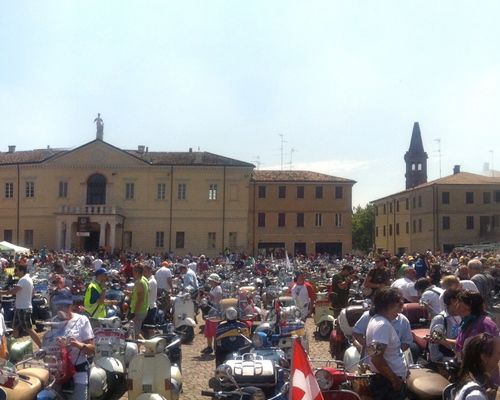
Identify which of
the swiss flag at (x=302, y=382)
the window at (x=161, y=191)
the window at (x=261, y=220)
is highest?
the window at (x=161, y=191)

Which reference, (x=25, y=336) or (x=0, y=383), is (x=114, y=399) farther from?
(x=25, y=336)

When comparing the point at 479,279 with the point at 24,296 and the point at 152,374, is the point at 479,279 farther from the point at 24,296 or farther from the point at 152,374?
the point at 24,296

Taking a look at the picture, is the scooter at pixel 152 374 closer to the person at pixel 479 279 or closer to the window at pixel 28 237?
the person at pixel 479 279

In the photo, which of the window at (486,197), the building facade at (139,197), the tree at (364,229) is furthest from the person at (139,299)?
the tree at (364,229)

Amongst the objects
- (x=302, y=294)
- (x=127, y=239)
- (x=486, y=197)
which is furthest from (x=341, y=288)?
(x=486, y=197)

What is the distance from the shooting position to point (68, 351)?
24.8 feet

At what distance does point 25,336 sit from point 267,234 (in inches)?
2273

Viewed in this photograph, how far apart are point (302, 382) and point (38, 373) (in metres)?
3.55

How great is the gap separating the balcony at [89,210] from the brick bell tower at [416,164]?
50311 mm

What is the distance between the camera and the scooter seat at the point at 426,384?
653 cm

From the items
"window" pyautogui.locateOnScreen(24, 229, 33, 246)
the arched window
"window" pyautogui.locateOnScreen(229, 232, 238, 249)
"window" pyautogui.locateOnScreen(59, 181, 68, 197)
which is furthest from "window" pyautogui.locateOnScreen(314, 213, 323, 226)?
"window" pyautogui.locateOnScreen(24, 229, 33, 246)

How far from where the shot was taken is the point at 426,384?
665 centimetres

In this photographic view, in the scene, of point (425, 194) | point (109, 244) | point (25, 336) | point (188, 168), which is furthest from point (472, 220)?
point (25, 336)

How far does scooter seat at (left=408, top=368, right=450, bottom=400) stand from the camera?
653cm
